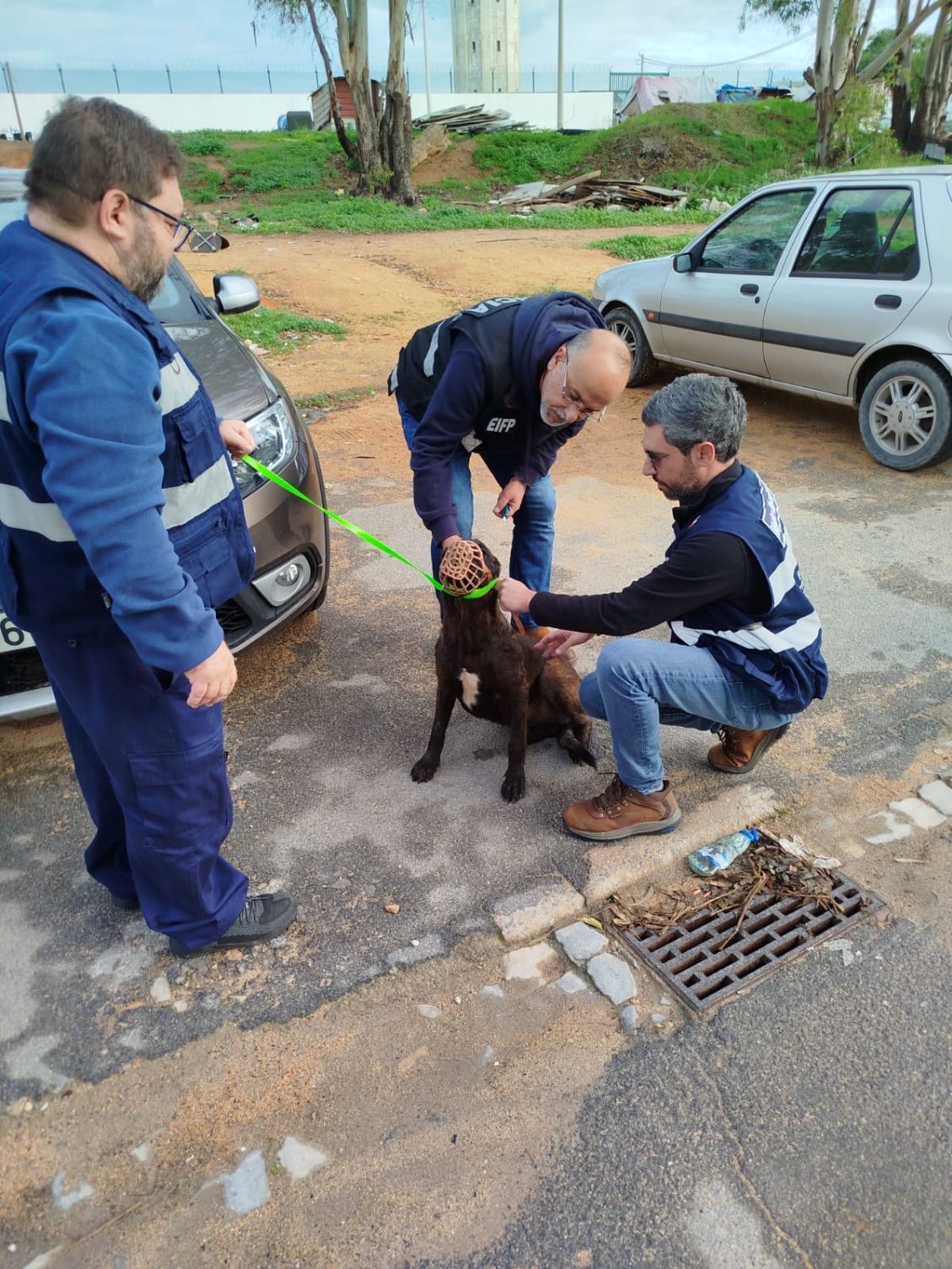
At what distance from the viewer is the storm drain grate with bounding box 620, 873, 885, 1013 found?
8.02 ft

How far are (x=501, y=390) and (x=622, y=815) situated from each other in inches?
59.7

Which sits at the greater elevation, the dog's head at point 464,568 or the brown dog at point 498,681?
the dog's head at point 464,568

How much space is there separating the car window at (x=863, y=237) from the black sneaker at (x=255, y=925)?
591cm

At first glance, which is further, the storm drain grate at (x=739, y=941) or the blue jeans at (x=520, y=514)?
the blue jeans at (x=520, y=514)

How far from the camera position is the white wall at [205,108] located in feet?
131

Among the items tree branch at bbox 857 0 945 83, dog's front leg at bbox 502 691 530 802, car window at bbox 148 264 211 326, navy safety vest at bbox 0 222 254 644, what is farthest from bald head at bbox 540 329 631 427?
tree branch at bbox 857 0 945 83

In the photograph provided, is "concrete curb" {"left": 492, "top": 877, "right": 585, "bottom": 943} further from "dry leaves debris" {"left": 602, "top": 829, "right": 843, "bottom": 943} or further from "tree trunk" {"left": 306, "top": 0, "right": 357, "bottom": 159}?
"tree trunk" {"left": 306, "top": 0, "right": 357, "bottom": 159}

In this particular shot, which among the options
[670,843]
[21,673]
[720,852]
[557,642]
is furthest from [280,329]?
[720,852]

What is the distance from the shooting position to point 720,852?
9.48ft

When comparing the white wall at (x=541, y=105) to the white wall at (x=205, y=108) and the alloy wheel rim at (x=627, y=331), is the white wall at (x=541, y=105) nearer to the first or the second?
the white wall at (x=205, y=108)

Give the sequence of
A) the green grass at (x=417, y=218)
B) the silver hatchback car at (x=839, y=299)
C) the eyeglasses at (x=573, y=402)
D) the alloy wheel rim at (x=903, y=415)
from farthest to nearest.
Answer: the green grass at (x=417, y=218)
the alloy wheel rim at (x=903, y=415)
the silver hatchback car at (x=839, y=299)
the eyeglasses at (x=573, y=402)

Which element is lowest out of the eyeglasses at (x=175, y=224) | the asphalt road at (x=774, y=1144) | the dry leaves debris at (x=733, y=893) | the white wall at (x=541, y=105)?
the dry leaves debris at (x=733, y=893)

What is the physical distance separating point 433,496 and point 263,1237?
2.19 meters

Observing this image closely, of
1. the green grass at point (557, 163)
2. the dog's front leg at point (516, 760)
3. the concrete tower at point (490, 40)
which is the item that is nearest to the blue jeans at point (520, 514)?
the dog's front leg at point (516, 760)
